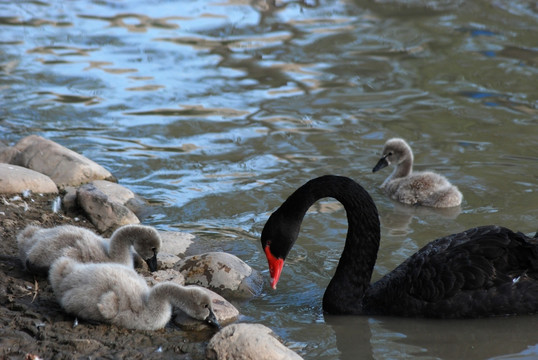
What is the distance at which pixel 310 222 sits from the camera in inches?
293

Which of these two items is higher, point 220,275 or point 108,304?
point 108,304

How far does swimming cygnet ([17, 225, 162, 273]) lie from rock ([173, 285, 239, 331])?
0.50m

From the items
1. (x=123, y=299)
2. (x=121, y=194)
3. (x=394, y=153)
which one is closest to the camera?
(x=123, y=299)

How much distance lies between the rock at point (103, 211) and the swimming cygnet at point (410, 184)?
262cm

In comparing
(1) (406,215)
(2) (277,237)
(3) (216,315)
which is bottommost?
(1) (406,215)

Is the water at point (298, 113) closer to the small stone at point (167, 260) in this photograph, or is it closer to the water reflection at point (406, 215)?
the water reflection at point (406, 215)

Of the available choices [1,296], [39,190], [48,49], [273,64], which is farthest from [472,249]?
[48,49]

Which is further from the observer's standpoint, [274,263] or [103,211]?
[103,211]

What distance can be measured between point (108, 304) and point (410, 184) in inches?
154

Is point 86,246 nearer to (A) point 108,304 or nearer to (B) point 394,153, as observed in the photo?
(A) point 108,304

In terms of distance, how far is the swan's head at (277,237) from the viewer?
556 centimetres

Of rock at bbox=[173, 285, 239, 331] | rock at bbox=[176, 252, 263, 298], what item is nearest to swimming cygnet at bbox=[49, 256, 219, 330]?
rock at bbox=[173, 285, 239, 331]

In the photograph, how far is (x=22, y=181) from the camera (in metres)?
7.18

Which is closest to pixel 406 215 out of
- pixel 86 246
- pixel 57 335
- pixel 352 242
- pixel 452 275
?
pixel 352 242
